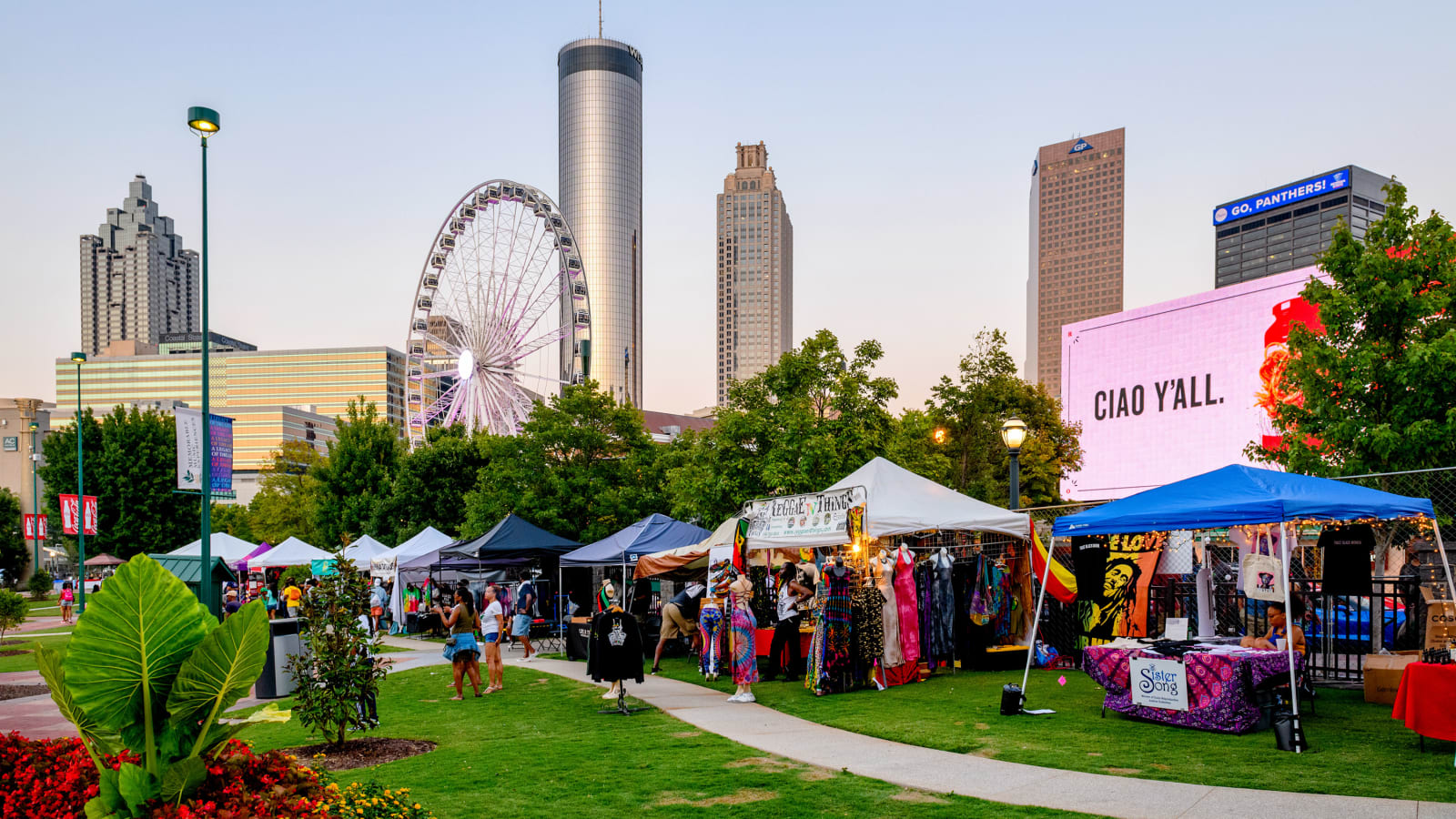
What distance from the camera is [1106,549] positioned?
1276 cm

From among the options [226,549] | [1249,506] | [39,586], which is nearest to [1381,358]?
[1249,506]

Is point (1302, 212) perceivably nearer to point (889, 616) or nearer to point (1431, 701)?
point (889, 616)

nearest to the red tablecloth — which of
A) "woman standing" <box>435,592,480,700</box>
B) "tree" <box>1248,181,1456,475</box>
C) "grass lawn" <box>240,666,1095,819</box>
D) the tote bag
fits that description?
the tote bag

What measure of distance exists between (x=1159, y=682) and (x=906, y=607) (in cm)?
453

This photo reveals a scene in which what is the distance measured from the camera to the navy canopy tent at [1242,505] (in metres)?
9.44

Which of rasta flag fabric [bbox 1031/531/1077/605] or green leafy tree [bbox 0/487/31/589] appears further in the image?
green leafy tree [bbox 0/487/31/589]

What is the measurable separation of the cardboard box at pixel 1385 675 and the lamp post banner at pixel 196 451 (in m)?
15.8

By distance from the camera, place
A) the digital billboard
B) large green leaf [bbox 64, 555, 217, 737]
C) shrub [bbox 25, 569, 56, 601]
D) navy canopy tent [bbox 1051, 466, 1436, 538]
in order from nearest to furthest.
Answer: large green leaf [bbox 64, 555, 217, 737] → navy canopy tent [bbox 1051, 466, 1436, 538] → the digital billboard → shrub [bbox 25, 569, 56, 601]

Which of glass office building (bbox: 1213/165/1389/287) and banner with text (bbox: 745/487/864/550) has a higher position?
glass office building (bbox: 1213/165/1389/287)

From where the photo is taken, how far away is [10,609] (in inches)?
1015

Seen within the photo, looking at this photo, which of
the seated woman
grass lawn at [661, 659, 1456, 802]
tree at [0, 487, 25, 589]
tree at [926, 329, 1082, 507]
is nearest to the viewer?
grass lawn at [661, 659, 1456, 802]

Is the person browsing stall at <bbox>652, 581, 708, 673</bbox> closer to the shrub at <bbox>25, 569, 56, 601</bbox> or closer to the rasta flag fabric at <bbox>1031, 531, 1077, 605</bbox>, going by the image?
the rasta flag fabric at <bbox>1031, 531, 1077, 605</bbox>

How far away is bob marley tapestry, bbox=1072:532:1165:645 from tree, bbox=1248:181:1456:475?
7848mm

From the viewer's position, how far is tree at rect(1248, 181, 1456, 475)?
17.8m
